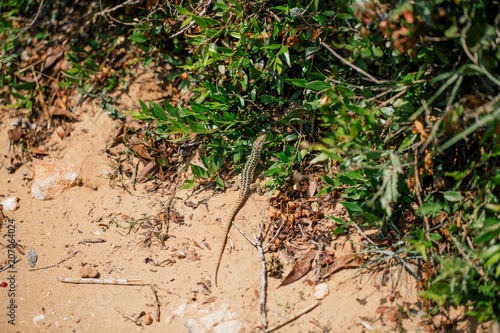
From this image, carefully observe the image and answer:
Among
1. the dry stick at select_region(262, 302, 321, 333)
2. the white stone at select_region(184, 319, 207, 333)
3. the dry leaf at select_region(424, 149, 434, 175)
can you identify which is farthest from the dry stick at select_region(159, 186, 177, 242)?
the dry leaf at select_region(424, 149, 434, 175)

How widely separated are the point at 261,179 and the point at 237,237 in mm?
907

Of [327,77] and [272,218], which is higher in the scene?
[327,77]

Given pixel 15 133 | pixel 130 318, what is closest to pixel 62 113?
pixel 15 133

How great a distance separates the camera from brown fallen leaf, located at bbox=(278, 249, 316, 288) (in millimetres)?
3486

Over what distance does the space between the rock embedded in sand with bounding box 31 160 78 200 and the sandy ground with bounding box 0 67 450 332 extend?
95 millimetres

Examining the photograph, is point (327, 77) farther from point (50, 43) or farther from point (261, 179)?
Answer: point (50, 43)

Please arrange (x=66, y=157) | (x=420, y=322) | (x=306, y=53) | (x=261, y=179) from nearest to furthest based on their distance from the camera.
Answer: (x=420, y=322) → (x=306, y=53) → (x=261, y=179) → (x=66, y=157)

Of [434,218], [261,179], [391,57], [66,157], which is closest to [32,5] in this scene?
[66,157]

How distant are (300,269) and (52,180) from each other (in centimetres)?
366

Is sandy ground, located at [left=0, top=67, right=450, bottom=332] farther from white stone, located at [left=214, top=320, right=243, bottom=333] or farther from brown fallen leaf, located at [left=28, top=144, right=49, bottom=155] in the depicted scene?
brown fallen leaf, located at [left=28, top=144, right=49, bottom=155]

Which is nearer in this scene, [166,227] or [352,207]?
[352,207]

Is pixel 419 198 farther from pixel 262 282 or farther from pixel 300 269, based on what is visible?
pixel 262 282

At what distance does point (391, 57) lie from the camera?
334cm

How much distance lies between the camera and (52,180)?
4926 millimetres
